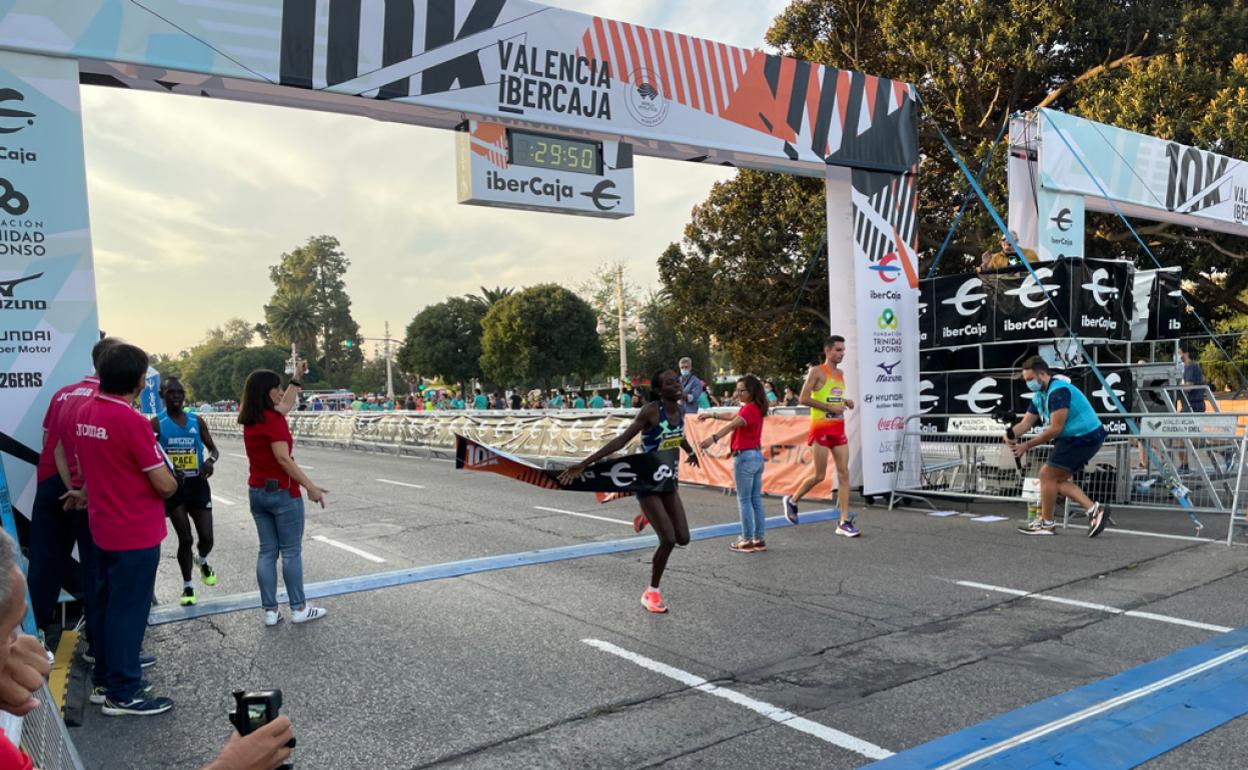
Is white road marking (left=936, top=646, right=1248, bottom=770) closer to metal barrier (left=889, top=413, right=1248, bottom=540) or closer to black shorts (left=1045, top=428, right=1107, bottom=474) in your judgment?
black shorts (left=1045, top=428, right=1107, bottom=474)

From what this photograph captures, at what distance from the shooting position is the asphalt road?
393cm

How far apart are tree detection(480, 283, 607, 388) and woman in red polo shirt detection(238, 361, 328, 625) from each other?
1884 inches

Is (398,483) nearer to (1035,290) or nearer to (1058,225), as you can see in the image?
(1035,290)

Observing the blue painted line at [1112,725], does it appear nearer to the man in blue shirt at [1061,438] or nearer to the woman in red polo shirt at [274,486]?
the man in blue shirt at [1061,438]

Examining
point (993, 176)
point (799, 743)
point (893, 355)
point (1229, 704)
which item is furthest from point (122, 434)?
point (993, 176)

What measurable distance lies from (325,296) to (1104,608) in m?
117

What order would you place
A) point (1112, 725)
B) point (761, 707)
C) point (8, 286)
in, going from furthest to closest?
point (8, 286) → point (761, 707) → point (1112, 725)

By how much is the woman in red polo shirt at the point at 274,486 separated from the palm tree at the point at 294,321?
355 feet

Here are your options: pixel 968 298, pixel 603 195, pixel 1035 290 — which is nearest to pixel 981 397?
pixel 968 298

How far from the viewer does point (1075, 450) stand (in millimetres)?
→ 8422

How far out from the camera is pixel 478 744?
3906 mm

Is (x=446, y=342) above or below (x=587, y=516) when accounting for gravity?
above

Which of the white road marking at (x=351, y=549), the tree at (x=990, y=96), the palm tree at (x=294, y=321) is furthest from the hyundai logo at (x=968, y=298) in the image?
the palm tree at (x=294, y=321)

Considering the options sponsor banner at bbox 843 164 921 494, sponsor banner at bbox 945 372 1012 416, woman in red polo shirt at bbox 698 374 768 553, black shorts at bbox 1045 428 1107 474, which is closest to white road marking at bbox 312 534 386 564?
woman in red polo shirt at bbox 698 374 768 553
